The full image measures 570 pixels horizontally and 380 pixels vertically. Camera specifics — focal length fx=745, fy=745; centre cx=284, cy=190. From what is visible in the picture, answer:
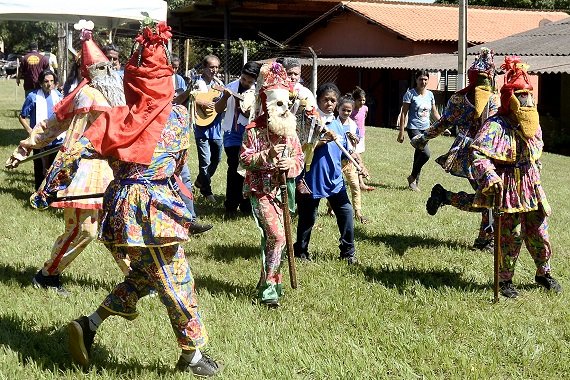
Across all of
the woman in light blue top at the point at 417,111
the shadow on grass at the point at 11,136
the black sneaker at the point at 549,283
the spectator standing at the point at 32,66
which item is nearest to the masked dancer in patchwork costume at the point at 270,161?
the black sneaker at the point at 549,283

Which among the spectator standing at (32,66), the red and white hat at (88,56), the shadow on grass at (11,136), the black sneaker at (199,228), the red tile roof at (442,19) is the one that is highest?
the red tile roof at (442,19)

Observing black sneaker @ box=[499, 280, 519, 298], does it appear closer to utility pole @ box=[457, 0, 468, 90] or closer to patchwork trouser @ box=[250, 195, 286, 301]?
patchwork trouser @ box=[250, 195, 286, 301]

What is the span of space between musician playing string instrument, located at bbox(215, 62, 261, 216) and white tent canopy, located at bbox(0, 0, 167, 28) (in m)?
4.76

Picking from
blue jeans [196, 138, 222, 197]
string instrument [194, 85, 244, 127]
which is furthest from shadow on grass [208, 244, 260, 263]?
blue jeans [196, 138, 222, 197]

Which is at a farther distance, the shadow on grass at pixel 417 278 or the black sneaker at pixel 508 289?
the shadow on grass at pixel 417 278

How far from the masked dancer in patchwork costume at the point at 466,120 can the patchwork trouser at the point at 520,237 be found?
105cm

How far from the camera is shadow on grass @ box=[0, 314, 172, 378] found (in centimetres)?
446

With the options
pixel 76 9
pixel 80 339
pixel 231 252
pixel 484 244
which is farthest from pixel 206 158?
pixel 80 339

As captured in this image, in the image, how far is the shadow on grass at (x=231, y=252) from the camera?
723cm

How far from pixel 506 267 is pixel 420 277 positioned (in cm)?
86

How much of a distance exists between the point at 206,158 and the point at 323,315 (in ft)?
15.9

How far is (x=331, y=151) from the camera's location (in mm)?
6996

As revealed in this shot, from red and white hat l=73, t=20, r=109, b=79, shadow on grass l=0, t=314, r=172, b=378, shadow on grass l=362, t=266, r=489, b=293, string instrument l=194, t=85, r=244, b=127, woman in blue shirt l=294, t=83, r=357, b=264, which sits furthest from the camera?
string instrument l=194, t=85, r=244, b=127

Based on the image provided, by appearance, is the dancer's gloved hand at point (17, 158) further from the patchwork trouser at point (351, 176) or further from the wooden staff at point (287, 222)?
the patchwork trouser at point (351, 176)
